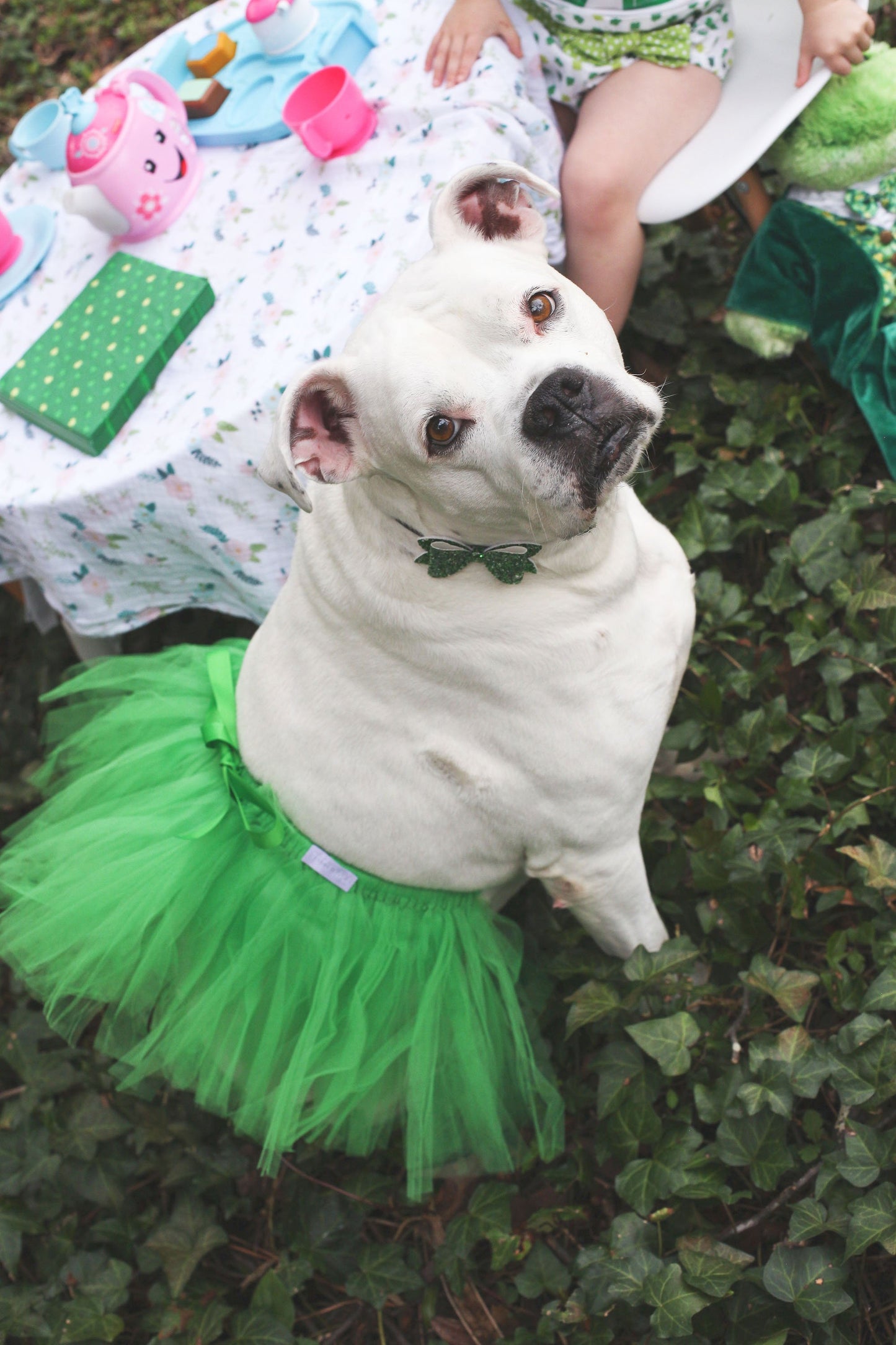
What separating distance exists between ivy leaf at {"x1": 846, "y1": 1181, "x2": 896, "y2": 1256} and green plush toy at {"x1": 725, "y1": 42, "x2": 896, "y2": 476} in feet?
5.96

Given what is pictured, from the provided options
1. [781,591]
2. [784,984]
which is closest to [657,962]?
[784,984]

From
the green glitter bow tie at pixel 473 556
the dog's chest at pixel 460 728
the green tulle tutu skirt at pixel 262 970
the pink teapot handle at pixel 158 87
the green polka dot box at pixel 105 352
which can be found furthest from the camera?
the pink teapot handle at pixel 158 87

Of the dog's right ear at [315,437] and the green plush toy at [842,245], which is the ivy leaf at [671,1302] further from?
the green plush toy at [842,245]

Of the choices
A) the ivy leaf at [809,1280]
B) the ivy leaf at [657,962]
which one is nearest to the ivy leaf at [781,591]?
the ivy leaf at [657,962]

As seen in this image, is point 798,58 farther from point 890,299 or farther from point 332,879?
point 332,879

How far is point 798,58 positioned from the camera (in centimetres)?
276

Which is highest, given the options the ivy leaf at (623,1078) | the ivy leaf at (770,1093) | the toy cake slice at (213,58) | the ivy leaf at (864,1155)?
the toy cake slice at (213,58)

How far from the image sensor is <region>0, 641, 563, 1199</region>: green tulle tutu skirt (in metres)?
2.12

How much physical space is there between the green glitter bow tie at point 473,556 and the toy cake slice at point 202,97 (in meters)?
2.04

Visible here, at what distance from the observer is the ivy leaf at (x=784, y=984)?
7.20ft

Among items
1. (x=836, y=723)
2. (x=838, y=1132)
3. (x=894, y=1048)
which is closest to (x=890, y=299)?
(x=836, y=723)

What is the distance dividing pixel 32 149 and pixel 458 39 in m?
1.36

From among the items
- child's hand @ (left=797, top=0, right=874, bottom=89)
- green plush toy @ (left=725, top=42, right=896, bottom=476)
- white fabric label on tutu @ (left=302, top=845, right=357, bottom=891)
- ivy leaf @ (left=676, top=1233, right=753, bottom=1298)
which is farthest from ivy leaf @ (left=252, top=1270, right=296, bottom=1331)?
child's hand @ (left=797, top=0, right=874, bottom=89)

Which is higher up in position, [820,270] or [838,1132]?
[820,270]
